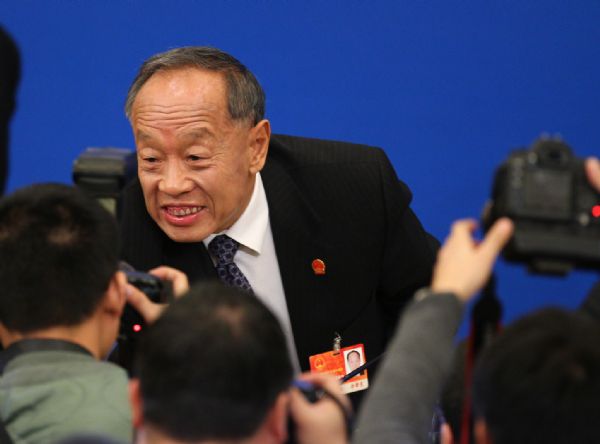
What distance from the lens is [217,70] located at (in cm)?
210

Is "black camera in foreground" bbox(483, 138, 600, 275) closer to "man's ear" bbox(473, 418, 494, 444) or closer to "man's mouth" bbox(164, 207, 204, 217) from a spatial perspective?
"man's ear" bbox(473, 418, 494, 444)

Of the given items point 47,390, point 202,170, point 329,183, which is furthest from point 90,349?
point 329,183

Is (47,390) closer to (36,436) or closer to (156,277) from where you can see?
(36,436)

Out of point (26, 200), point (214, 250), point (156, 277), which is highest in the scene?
point (26, 200)

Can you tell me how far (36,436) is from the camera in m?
1.23

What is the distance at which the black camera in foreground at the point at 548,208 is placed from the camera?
1.12 meters

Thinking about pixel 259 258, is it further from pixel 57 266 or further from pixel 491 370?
pixel 491 370

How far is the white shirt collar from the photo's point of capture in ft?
7.00

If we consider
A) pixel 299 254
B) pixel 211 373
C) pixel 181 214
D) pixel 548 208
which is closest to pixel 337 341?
pixel 299 254

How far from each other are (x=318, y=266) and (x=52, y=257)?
0.91 m

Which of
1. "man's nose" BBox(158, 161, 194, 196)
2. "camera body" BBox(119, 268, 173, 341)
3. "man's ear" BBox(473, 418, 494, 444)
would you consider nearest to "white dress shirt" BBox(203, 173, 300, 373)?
"man's nose" BBox(158, 161, 194, 196)

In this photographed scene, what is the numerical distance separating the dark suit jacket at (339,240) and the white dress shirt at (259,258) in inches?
0.8

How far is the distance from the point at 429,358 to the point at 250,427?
0.19m

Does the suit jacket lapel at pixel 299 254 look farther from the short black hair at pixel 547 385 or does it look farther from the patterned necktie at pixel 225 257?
the short black hair at pixel 547 385
